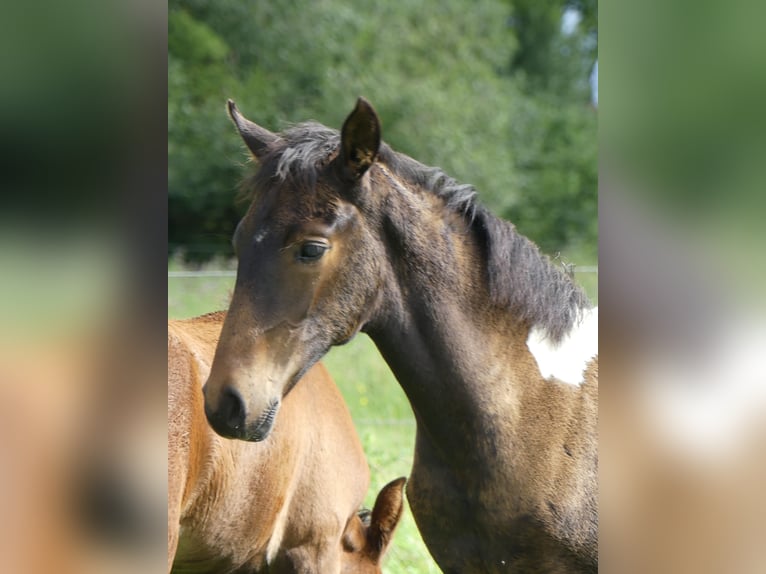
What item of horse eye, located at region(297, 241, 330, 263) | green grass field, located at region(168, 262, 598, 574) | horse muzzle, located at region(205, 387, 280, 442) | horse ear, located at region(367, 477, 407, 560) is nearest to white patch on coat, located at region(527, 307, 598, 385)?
horse eye, located at region(297, 241, 330, 263)

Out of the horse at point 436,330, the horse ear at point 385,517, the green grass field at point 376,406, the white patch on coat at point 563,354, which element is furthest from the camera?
the green grass field at point 376,406

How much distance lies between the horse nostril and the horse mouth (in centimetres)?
4

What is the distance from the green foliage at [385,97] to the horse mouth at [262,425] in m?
10.8

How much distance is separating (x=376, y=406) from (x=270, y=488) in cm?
432

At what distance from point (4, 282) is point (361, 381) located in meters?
6.86

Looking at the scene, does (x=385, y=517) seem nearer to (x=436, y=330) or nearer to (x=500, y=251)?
(x=436, y=330)

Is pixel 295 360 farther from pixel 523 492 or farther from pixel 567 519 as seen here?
pixel 567 519

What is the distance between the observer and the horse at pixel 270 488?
246 cm

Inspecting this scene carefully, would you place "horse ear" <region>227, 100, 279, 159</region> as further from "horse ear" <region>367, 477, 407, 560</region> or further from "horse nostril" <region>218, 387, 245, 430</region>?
"horse ear" <region>367, 477, 407, 560</region>

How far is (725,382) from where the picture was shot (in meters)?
0.85

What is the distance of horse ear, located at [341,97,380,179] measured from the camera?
216 centimetres

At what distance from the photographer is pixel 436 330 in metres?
2.37

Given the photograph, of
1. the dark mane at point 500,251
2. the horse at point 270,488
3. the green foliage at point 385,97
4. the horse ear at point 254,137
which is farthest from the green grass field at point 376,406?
the green foliage at point 385,97

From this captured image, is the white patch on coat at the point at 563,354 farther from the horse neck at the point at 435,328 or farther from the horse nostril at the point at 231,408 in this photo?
the horse nostril at the point at 231,408
